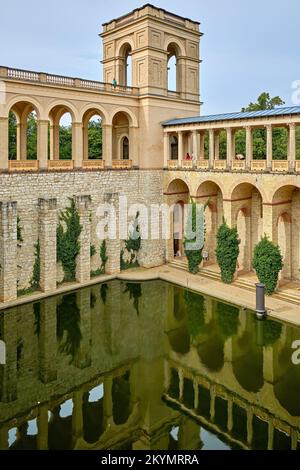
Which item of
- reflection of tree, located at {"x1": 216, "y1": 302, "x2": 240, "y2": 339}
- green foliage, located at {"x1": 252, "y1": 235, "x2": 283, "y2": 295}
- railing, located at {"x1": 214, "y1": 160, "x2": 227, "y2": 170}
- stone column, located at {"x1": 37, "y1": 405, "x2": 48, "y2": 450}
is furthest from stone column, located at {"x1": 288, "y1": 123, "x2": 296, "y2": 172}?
stone column, located at {"x1": 37, "y1": 405, "x2": 48, "y2": 450}

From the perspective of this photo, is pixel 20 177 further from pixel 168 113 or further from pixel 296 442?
pixel 296 442

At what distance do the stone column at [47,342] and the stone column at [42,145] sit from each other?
7.14 meters

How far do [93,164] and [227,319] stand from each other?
39.7ft

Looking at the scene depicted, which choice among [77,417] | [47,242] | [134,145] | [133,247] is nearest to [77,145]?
[134,145]

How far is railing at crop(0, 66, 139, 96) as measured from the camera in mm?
21303

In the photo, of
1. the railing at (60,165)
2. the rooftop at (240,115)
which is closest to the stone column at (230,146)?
the rooftop at (240,115)

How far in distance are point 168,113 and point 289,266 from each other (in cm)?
1241

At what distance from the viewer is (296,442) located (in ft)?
35.5

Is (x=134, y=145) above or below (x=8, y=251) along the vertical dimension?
above

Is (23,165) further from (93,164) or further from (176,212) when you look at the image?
(176,212)

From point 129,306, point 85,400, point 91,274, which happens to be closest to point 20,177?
point 91,274

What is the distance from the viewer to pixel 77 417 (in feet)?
39.3

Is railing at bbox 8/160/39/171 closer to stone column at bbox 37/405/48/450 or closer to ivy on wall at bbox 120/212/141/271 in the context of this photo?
ivy on wall at bbox 120/212/141/271
